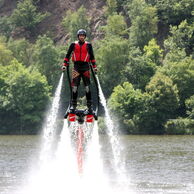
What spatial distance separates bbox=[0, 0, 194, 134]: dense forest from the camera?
4540 inches

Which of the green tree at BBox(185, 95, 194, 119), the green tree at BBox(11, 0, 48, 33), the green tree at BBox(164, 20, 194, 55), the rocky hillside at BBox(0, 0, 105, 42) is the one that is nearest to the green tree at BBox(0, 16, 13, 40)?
the green tree at BBox(11, 0, 48, 33)

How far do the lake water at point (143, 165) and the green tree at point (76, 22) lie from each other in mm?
57698

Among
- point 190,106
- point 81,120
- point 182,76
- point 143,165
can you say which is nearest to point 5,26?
point 182,76

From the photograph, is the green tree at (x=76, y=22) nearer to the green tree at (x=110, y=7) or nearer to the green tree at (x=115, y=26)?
the green tree at (x=110, y=7)

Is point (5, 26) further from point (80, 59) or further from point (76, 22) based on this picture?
point (80, 59)

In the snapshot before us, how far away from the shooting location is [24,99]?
402 ft

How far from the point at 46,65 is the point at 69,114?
103 m

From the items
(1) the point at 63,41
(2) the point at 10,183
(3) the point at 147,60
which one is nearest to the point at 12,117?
(3) the point at 147,60

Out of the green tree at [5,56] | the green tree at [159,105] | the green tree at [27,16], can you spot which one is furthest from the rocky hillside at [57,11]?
the green tree at [159,105]

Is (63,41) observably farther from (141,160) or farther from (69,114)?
(69,114)

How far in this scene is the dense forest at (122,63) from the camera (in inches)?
4540

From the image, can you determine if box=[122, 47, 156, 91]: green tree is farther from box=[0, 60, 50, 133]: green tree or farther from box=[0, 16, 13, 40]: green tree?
box=[0, 16, 13, 40]: green tree

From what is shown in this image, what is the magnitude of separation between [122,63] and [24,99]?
19.5 m

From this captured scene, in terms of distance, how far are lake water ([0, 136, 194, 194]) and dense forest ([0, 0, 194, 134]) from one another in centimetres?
2046
